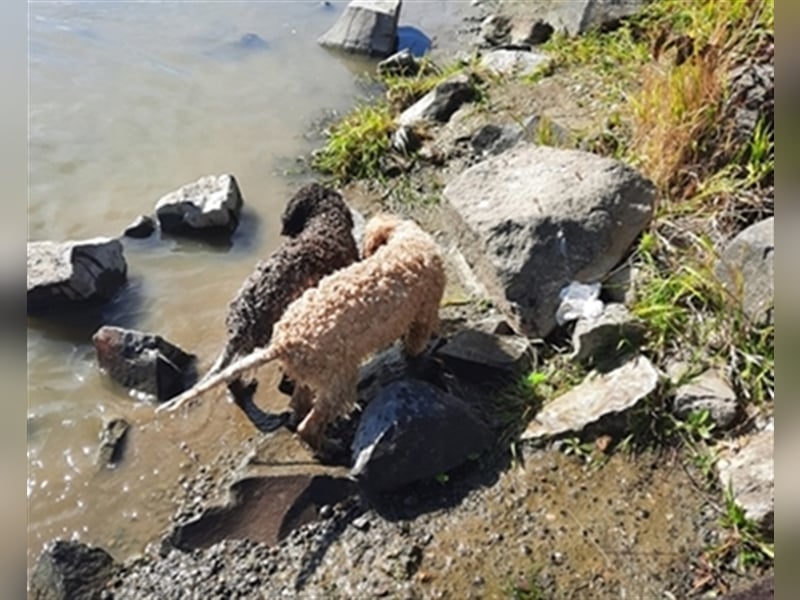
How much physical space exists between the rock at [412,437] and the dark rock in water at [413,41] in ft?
18.7

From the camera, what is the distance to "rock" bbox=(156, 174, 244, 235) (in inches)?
225

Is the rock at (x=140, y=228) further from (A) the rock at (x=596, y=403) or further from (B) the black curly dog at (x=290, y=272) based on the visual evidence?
(A) the rock at (x=596, y=403)

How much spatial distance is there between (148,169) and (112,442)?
10.4ft

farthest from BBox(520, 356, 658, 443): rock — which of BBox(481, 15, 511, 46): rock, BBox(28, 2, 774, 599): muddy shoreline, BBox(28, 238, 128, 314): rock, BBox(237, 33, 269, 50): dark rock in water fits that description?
BBox(237, 33, 269, 50): dark rock in water

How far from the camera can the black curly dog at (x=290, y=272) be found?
395 cm

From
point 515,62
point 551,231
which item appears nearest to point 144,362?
point 551,231

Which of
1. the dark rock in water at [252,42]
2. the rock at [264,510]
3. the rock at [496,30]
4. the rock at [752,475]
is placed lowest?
the rock at [264,510]

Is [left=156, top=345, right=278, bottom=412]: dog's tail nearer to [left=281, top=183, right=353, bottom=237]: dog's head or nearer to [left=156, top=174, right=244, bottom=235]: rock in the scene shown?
[left=281, top=183, right=353, bottom=237]: dog's head

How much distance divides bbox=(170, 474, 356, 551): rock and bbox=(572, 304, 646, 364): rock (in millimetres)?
1318

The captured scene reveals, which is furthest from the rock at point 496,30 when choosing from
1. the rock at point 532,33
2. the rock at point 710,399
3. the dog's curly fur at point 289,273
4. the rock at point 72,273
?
the rock at point 710,399

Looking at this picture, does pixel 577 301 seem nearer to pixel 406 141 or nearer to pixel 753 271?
pixel 753 271

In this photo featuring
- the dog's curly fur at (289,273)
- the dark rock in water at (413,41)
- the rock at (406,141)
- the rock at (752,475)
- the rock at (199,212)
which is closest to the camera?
the rock at (752,475)
